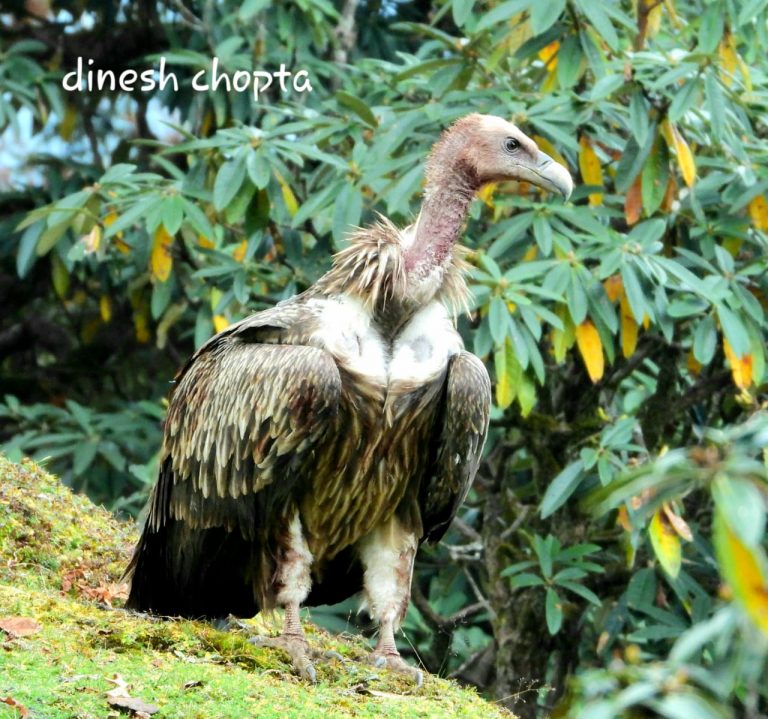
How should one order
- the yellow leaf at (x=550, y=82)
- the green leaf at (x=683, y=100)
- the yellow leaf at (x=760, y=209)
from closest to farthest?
the green leaf at (x=683, y=100), the yellow leaf at (x=760, y=209), the yellow leaf at (x=550, y=82)

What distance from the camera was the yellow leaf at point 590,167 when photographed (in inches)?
320

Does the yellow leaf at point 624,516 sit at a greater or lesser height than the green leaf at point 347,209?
lesser

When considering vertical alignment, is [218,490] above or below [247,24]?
below

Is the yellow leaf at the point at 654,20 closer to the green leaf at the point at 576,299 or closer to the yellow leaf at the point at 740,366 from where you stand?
the green leaf at the point at 576,299

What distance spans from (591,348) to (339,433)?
2287 millimetres

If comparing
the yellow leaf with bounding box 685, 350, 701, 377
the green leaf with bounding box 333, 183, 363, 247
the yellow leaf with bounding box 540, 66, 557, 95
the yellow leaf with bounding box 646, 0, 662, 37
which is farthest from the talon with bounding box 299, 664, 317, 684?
the yellow leaf with bounding box 646, 0, 662, 37

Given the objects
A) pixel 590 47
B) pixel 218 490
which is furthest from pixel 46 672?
pixel 590 47

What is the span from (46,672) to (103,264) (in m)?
6.55

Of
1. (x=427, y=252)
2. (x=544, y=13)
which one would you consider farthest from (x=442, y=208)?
(x=544, y=13)

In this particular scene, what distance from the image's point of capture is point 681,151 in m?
7.69

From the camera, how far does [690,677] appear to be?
204 centimetres

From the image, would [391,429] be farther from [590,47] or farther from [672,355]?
[672,355]

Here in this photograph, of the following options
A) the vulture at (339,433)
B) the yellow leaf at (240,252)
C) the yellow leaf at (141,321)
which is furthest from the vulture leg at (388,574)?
the yellow leaf at (141,321)

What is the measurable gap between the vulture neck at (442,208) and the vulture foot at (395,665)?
1.60m
